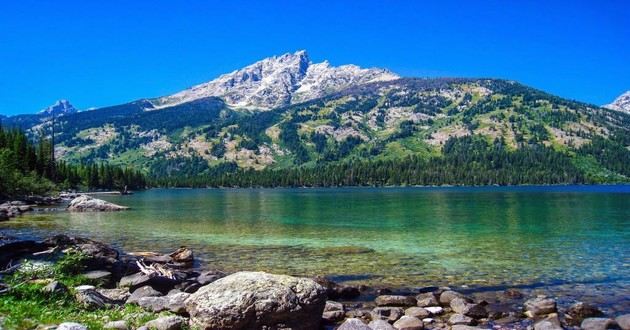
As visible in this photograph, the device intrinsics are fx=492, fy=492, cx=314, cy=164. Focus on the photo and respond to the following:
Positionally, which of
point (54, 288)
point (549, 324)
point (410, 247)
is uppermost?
point (54, 288)

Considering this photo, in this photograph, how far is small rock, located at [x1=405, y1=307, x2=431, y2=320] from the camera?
2212cm

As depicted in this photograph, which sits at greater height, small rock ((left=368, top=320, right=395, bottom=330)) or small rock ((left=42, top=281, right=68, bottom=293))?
small rock ((left=42, top=281, right=68, bottom=293))

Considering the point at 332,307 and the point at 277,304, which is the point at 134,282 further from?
the point at 277,304

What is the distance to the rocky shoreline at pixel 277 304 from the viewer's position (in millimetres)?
16969

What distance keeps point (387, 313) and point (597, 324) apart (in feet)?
28.2

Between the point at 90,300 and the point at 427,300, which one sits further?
the point at 427,300

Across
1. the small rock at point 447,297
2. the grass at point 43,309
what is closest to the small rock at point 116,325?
the grass at point 43,309

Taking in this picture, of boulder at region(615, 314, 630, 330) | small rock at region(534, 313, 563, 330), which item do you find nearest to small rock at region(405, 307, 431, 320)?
small rock at region(534, 313, 563, 330)

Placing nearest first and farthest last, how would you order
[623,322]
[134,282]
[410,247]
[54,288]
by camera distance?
1. [54,288]
2. [623,322]
3. [134,282]
4. [410,247]

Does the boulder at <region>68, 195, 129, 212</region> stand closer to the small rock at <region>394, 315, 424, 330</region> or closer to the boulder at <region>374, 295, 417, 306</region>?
the boulder at <region>374, 295, 417, 306</region>

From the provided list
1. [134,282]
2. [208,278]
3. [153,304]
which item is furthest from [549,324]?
[134,282]

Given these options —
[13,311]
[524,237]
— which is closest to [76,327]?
[13,311]

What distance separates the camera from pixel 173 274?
29.5 meters

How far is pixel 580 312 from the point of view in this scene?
22250mm
